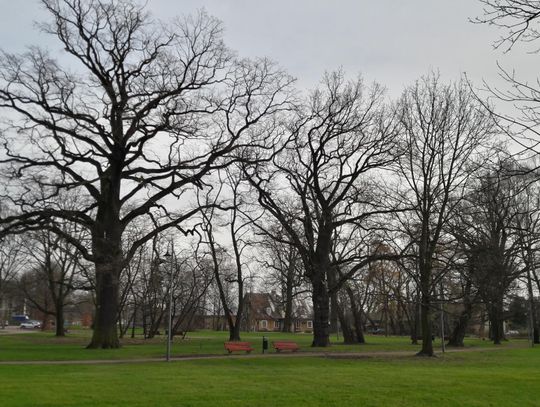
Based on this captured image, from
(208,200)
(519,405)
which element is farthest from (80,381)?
(208,200)

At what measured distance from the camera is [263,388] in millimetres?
14930

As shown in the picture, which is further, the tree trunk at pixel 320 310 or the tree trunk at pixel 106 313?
the tree trunk at pixel 320 310

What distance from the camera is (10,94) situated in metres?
31.6

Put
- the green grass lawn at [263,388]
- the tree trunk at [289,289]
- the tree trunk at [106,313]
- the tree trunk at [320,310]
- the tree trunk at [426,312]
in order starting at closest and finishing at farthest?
1. the green grass lawn at [263,388]
2. the tree trunk at [426,312]
3. the tree trunk at [106,313]
4. the tree trunk at [320,310]
5. the tree trunk at [289,289]

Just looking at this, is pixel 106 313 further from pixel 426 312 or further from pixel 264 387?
pixel 264 387

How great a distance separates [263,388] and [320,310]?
24.1 metres

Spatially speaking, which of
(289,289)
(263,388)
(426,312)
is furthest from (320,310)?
(289,289)

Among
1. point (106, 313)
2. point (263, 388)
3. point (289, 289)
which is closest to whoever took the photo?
point (263, 388)

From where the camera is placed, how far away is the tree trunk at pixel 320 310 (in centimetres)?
3816

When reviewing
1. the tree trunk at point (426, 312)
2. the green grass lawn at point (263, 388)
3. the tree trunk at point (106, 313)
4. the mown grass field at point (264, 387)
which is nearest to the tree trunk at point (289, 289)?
the tree trunk at point (106, 313)

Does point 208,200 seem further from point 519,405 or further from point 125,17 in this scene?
point 519,405

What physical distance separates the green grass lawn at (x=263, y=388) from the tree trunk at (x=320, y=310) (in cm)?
1820

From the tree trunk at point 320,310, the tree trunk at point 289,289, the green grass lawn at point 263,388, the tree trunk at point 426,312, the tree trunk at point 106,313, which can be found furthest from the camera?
the tree trunk at point 289,289

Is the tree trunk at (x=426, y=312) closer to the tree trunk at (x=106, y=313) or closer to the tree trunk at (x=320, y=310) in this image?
the tree trunk at (x=320, y=310)
